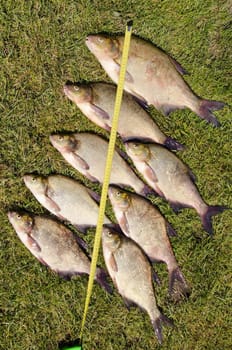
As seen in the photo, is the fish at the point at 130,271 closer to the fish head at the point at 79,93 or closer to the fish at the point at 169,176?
the fish at the point at 169,176

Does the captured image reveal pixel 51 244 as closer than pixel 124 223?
Yes

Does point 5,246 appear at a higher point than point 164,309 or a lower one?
higher

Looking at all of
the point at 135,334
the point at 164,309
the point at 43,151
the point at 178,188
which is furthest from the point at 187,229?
the point at 43,151

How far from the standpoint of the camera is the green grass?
438cm

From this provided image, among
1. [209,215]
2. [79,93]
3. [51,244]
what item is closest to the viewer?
[51,244]

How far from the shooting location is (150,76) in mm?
4305

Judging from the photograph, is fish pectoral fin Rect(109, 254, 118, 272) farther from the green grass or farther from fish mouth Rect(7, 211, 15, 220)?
fish mouth Rect(7, 211, 15, 220)

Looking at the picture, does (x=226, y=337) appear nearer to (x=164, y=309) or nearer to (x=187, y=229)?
(x=164, y=309)

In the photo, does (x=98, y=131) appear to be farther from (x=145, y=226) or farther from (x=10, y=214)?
(x=10, y=214)

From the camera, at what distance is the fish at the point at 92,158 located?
424 centimetres

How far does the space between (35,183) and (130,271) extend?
1.06 m

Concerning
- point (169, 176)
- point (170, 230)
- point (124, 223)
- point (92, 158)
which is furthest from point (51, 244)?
point (169, 176)

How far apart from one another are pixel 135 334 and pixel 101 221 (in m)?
1.05

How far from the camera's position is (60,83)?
Result: 14.6 feet
